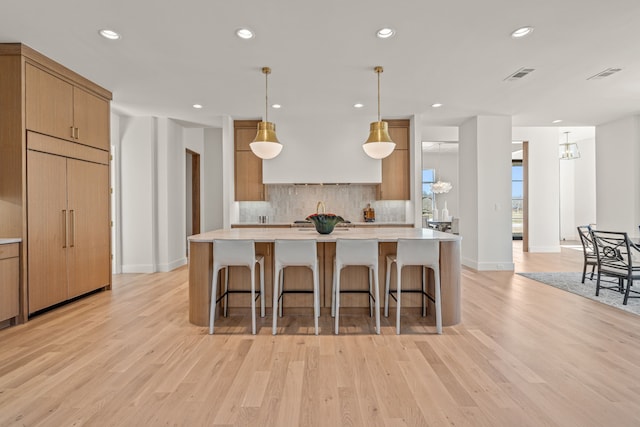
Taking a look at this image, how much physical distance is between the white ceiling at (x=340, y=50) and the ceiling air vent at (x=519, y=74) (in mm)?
84

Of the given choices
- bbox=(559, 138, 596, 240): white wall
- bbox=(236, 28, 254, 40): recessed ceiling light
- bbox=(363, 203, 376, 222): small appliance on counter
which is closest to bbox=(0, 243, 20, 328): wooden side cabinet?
bbox=(236, 28, 254, 40): recessed ceiling light

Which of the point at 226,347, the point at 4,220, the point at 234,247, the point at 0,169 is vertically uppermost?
the point at 0,169

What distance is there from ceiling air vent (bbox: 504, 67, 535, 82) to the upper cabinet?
203 inches

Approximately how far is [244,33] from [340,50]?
96 cm

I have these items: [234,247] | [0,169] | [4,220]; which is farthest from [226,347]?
[0,169]

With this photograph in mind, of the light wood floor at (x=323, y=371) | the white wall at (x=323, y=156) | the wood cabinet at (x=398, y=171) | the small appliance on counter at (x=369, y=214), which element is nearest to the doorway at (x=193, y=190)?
the white wall at (x=323, y=156)

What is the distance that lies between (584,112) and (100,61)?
7.12m

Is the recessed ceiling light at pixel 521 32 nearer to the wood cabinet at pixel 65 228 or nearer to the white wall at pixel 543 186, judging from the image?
the wood cabinet at pixel 65 228

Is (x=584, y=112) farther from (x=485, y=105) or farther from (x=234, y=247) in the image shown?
(x=234, y=247)

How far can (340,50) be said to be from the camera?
11.7ft

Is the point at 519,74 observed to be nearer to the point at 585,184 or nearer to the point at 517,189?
the point at 585,184

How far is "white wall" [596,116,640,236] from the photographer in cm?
632

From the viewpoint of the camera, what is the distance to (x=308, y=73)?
164 inches

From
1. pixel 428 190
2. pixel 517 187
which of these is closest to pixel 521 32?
pixel 428 190
